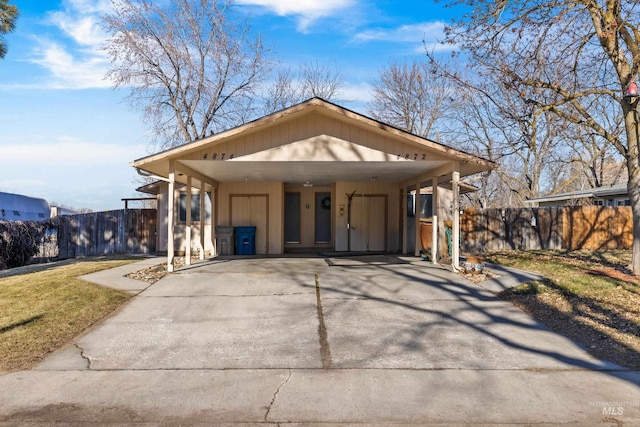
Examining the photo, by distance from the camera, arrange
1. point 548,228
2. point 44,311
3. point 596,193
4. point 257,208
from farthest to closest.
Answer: point 596,193
point 548,228
point 257,208
point 44,311

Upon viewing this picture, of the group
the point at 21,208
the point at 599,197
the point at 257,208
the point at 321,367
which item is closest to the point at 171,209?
the point at 257,208

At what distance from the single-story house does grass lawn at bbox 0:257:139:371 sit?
227cm

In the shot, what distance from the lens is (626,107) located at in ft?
32.7

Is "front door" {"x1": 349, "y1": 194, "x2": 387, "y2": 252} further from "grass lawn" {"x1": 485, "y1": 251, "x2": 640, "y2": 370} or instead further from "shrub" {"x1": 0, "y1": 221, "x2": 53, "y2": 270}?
"shrub" {"x1": 0, "y1": 221, "x2": 53, "y2": 270}

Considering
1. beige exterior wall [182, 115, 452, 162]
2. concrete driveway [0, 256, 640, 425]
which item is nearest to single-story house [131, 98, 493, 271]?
beige exterior wall [182, 115, 452, 162]

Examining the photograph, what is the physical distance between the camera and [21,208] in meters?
21.3

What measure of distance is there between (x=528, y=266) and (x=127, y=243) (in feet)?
47.0

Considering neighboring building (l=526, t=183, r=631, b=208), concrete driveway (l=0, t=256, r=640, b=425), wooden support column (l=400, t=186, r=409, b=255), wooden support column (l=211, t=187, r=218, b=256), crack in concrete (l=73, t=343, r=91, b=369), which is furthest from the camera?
neighboring building (l=526, t=183, r=631, b=208)

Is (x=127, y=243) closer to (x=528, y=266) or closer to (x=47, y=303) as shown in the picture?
(x=47, y=303)

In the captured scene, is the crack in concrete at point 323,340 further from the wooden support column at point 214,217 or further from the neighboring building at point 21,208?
the neighboring building at point 21,208

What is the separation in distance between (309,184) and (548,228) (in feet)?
32.9

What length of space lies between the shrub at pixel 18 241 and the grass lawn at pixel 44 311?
5.04 metres

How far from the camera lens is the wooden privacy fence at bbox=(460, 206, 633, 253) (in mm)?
17422

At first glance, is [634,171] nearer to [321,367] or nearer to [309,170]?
[309,170]
